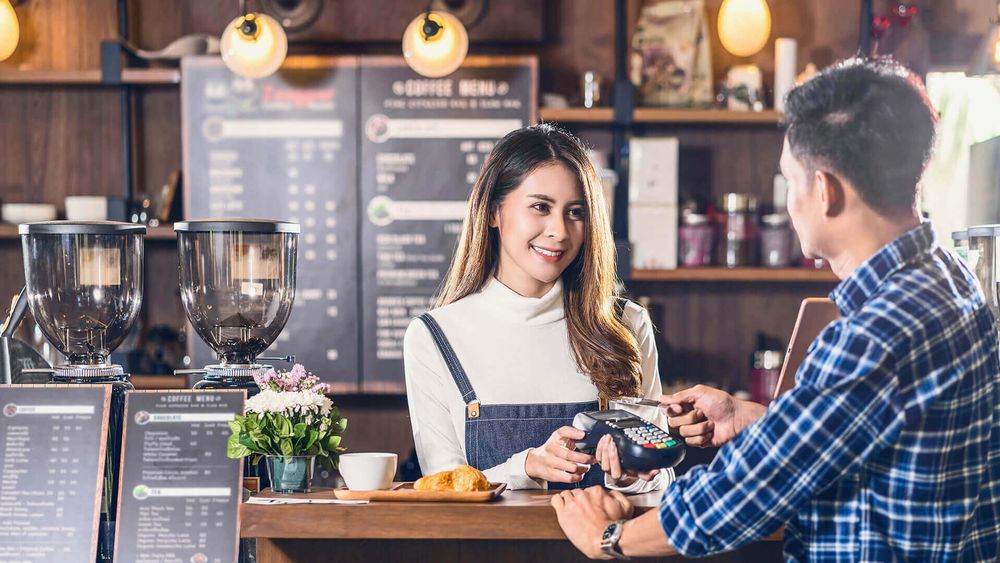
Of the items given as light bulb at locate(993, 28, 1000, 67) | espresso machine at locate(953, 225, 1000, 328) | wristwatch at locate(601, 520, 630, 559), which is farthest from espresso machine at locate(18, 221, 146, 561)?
light bulb at locate(993, 28, 1000, 67)

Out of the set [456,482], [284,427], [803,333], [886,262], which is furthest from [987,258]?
[284,427]

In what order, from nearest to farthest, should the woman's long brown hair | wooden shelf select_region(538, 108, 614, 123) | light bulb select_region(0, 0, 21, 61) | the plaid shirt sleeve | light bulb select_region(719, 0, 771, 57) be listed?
the plaid shirt sleeve → the woman's long brown hair → light bulb select_region(719, 0, 771, 57) → light bulb select_region(0, 0, 21, 61) → wooden shelf select_region(538, 108, 614, 123)

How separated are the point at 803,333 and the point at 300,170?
2521 mm

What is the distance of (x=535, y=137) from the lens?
206 cm

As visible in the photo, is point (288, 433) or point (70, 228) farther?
point (70, 228)

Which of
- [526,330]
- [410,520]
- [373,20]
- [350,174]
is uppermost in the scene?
[373,20]

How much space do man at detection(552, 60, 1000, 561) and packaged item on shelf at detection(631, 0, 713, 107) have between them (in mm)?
2616

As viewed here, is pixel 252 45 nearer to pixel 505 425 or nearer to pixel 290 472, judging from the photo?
pixel 505 425

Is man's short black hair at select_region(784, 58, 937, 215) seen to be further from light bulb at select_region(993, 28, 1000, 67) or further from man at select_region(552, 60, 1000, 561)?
light bulb at select_region(993, 28, 1000, 67)

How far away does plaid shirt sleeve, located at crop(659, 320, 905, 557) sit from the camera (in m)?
1.11

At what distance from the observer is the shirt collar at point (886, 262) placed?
1.19 m

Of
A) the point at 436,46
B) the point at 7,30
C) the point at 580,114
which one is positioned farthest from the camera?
the point at 580,114

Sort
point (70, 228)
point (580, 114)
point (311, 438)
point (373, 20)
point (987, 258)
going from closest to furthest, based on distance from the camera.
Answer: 1. point (311, 438)
2. point (70, 228)
3. point (987, 258)
4. point (580, 114)
5. point (373, 20)

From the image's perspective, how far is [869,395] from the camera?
111cm
